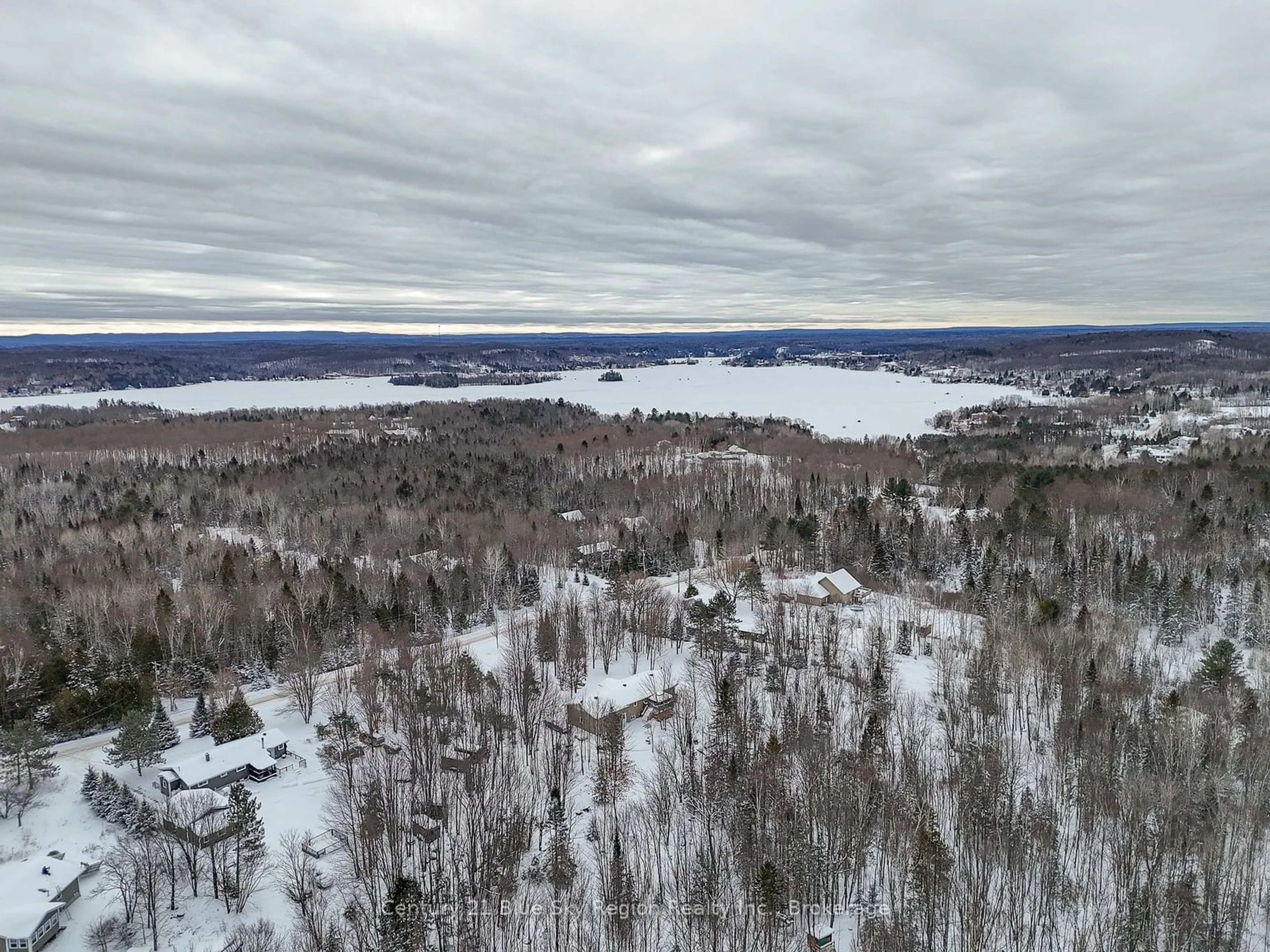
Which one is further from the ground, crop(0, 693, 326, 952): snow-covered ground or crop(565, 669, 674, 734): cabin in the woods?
crop(565, 669, 674, 734): cabin in the woods

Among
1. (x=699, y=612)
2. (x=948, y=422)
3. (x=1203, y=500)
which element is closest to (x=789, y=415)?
(x=948, y=422)

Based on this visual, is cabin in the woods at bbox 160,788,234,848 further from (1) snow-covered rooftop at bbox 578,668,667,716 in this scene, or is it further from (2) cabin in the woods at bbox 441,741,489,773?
(1) snow-covered rooftop at bbox 578,668,667,716

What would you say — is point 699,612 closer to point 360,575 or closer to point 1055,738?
point 1055,738

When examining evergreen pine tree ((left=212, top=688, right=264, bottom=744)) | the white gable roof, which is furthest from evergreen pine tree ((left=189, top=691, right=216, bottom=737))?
the white gable roof

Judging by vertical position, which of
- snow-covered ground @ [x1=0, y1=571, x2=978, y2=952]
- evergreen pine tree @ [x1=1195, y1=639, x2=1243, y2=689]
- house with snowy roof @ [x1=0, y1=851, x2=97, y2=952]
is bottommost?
snow-covered ground @ [x1=0, y1=571, x2=978, y2=952]

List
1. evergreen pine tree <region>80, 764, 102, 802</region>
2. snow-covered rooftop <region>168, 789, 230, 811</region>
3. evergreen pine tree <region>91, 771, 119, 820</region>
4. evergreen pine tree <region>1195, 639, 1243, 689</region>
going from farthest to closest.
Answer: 1. evergreen pine tree <region>1195, 639, 1243, 689</region>
2. evergreen pine tree <region>80, 764, 102, 802</region>
3. evergreen pine tree <region>91, 771, 119, 820</region>
4. snow-covered rooftop <region>168, 789, 230, 811</region>

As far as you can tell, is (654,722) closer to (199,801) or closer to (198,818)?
(199,801)

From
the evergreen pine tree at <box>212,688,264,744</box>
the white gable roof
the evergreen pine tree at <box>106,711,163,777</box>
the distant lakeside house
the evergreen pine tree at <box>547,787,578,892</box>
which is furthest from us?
the white gable roof
